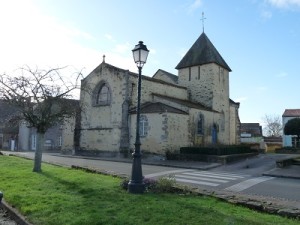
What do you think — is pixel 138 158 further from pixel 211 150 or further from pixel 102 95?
pixel 102 95

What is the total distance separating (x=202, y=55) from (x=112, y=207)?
97.0ft

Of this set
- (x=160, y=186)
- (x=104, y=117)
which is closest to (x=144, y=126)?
(x=104, y=117)

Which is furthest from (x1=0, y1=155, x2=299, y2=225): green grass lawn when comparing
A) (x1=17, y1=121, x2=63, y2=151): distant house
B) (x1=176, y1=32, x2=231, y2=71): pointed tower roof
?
(x1=17, y1=121, x2=63, y2=151): distant house

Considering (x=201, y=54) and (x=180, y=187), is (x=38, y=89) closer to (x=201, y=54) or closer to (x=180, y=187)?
(x=180, y=187)

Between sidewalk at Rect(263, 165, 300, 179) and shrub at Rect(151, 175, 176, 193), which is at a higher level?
shrub at Rect(151, 175, 176, 193)

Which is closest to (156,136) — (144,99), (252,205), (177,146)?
(177,146)

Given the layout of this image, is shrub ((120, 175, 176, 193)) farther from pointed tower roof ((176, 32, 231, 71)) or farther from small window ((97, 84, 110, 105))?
pointed tower roof ((176, 32, 231, 71))

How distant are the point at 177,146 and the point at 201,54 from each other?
1245 centimetres

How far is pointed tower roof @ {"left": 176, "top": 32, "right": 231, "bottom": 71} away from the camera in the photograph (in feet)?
114

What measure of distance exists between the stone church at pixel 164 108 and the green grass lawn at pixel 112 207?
16.6m

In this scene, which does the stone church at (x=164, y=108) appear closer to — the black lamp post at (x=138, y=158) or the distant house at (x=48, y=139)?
the black lamp post at (x=138, y=158)

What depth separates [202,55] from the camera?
1383 inches

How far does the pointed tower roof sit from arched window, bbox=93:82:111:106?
894 centimetres

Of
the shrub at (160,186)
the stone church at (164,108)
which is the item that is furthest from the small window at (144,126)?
the shrub at (160,186)
